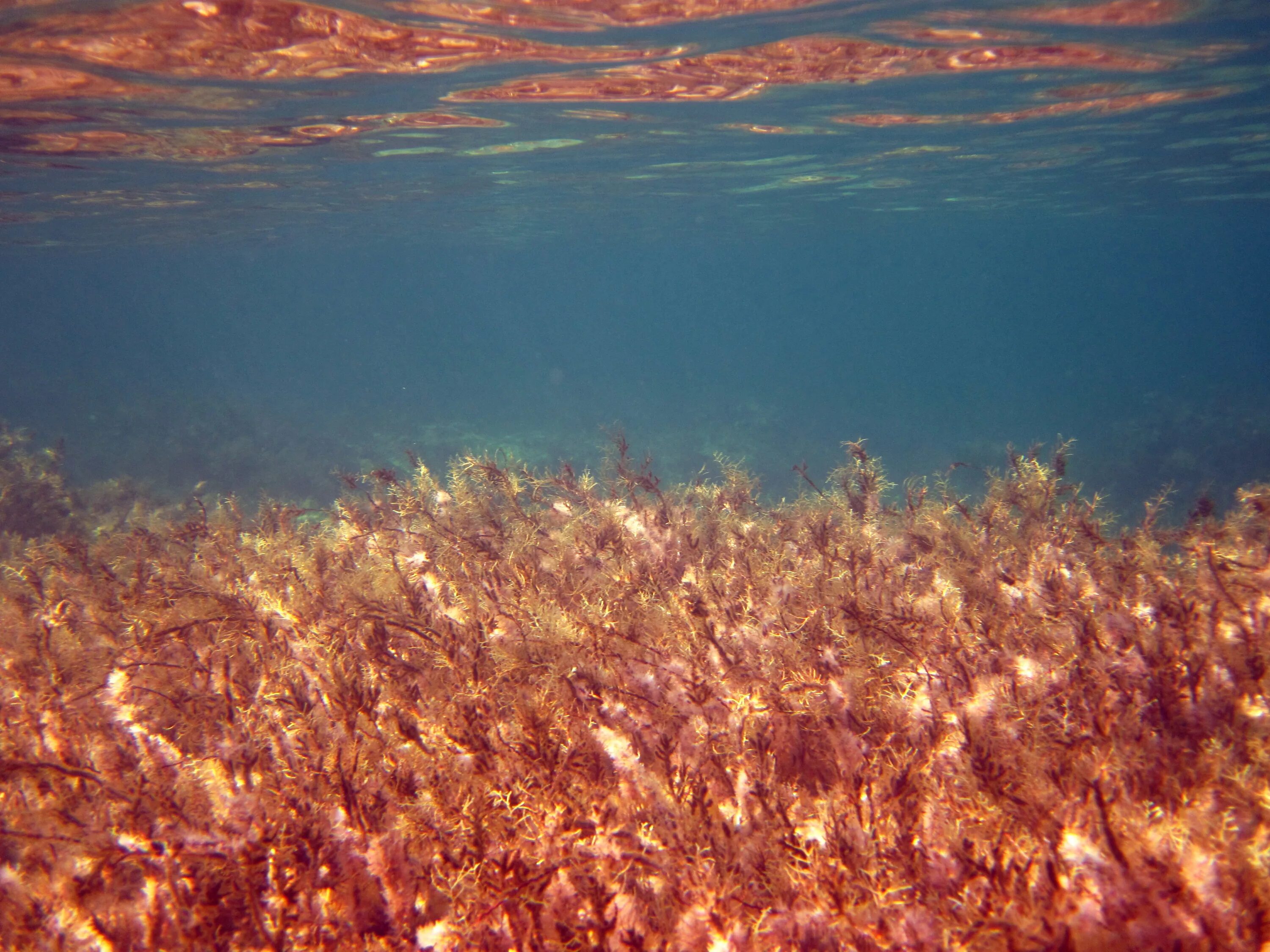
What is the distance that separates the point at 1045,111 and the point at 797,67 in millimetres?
8126

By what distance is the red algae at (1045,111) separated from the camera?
588 inches

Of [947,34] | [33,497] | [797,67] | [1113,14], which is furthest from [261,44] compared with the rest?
[1113,14]

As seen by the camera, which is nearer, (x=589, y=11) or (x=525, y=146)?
(x=589, y=11)

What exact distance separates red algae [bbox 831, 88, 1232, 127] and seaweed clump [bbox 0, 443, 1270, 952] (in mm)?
14144

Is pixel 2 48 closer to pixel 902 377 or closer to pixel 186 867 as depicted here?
pixel 186 867

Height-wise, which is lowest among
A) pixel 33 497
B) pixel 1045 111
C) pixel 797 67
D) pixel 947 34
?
pixel 33 497

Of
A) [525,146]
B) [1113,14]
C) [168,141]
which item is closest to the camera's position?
[1113,14]

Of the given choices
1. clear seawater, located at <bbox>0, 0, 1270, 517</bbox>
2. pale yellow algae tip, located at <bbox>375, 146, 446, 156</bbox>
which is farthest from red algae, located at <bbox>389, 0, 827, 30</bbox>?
pale yellow algae tip, located at <bbox>375, 146, 446, 156</bbox>

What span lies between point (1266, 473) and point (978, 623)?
22.9 meters

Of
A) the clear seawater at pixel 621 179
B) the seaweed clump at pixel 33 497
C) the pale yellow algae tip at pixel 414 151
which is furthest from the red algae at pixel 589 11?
the seaweed clump at pixel 33 497

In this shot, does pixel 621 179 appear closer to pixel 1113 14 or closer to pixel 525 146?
pixel 525 146

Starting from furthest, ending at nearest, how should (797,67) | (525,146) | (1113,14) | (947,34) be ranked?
(525,146) < (797,67) < (947,34) < (1113,14)

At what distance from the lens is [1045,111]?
53.4 ft

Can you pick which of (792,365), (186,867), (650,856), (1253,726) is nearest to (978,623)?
(1253,726)
